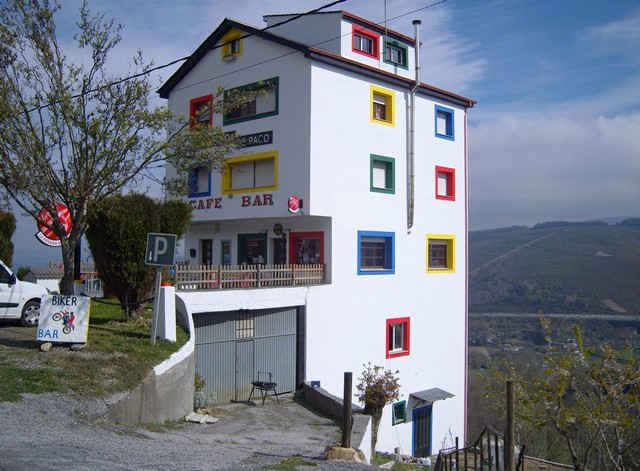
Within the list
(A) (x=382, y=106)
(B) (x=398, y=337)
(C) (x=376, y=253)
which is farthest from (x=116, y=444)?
(A) (x=382, y=106)

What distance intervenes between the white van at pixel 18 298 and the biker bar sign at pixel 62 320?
2392 mm

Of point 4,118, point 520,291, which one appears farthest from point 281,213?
point 520,291

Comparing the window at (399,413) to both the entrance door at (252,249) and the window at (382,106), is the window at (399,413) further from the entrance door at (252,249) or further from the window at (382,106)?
the window at (382,106)

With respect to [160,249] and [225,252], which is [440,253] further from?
[160,249]

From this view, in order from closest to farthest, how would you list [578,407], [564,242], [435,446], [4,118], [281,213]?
[4,118], [578,407], [281,213], [435,446], [564,242]

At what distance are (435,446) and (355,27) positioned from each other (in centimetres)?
1762

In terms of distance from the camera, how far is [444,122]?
27.2 meters

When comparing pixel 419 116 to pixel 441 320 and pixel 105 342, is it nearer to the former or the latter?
pixel 441 320

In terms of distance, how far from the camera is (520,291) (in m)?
114

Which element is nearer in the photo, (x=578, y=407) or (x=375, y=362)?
(x=578, y=407)

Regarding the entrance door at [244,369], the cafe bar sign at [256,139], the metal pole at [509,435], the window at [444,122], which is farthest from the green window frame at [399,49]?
the metal pole at [509,435]

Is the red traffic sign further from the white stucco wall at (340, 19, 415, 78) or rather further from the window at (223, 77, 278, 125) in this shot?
the white stucco wall at (340, 19, 415, 78)

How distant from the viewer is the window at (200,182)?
2540 cm

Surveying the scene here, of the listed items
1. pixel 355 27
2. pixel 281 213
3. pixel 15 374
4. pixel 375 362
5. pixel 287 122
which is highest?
pixel 355 27
